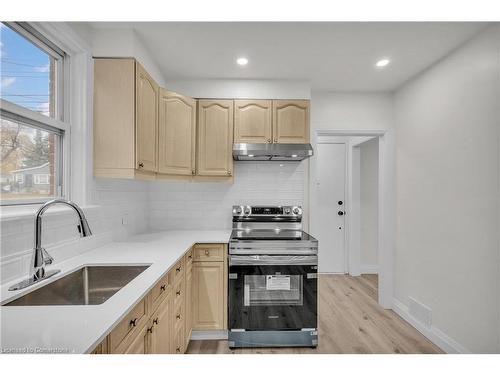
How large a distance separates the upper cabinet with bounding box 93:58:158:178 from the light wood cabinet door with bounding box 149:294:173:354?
0.95m

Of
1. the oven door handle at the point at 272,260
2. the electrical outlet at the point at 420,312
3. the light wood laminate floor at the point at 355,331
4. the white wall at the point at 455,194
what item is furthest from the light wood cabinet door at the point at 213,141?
the electrical outlet at the point at 420,312

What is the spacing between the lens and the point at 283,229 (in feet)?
9.52

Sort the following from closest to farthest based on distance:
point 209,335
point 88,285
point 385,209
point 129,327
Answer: point 129,327 < point 88,285 < point 209,335 < point 385,209

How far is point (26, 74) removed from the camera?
1.50 metres

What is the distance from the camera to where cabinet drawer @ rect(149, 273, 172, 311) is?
4.37 feet

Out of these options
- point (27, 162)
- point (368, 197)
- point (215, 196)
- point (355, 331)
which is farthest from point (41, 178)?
point (368, 197)

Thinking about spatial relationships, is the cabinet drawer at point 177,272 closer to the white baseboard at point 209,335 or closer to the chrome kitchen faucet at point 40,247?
the chrome kitchen faucet at point 40,247

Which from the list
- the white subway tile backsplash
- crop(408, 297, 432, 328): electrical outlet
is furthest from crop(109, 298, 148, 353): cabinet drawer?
crop(408, 297, 432, 328): electrical outlet

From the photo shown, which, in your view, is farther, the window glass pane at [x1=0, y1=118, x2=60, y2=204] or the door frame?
the door frame

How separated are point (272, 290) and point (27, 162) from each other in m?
1.93

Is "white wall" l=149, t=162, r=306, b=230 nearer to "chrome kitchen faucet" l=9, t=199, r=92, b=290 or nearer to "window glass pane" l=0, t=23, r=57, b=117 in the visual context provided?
"window glass pane" l=0, t=23, r=57, b=117

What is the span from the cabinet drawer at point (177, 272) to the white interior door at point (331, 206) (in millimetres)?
2643

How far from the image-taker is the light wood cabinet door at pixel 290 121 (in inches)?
107

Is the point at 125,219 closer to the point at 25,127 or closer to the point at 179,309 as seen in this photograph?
the point at 179,309
